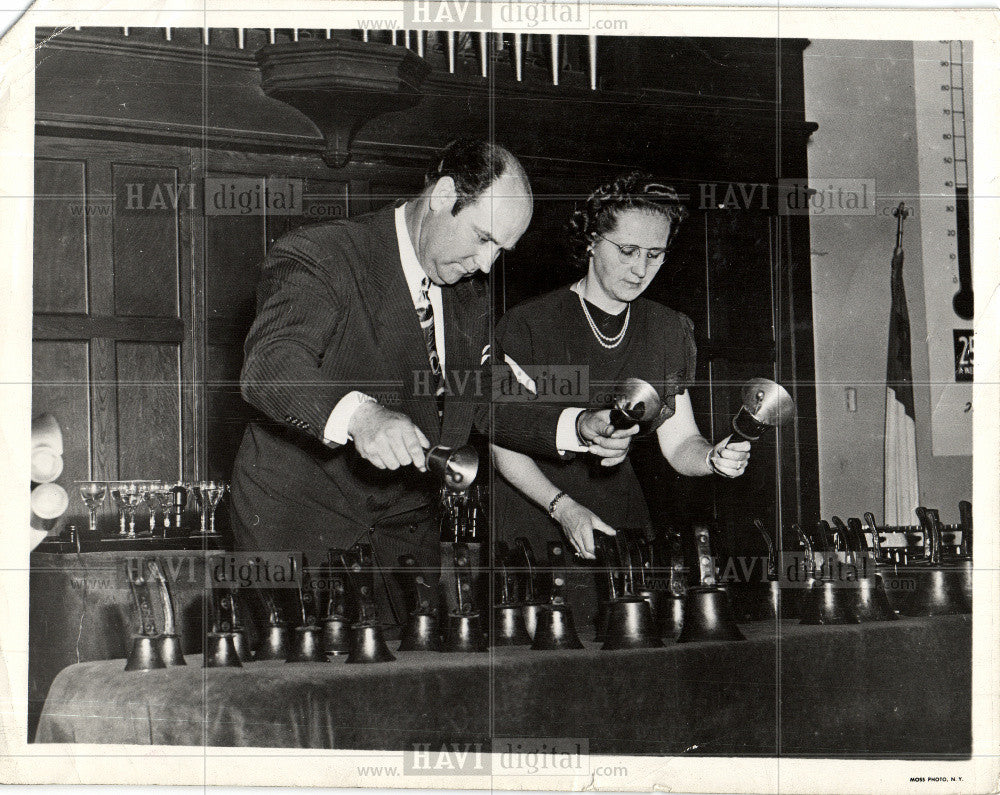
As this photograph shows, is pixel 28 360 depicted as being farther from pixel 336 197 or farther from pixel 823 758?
pixel 823 758

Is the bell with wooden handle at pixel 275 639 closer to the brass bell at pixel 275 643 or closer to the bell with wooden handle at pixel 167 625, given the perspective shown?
the brass bell at pixel 275 643

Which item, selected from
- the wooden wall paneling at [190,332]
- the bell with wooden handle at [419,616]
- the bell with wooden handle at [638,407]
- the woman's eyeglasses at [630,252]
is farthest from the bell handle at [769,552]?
the wooden wall paneling at [190,332]

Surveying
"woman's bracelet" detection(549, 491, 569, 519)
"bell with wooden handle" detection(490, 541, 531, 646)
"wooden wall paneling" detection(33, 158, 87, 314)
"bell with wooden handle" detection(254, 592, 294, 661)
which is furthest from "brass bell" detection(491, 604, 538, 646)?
"wooden wall paneling" detection(33, 158, 87, 314)

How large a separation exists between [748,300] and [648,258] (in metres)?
0.28

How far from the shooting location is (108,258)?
246cm

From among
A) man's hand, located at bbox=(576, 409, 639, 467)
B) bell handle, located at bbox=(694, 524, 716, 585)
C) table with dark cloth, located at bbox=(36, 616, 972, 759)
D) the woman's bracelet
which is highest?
man's hand, located at bbox=(576, 409, 639, 467)

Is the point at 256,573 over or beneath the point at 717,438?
beneath

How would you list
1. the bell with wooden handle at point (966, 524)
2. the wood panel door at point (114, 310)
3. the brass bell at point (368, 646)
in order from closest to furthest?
the brass bell at point (368, 646), the wood panel door at point (114, 310), the bell with wooden handle at point (966, 524)

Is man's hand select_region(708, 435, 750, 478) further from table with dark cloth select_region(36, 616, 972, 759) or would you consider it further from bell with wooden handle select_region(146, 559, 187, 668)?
bell with wooden handle select_region(146, 559, 187, 668)

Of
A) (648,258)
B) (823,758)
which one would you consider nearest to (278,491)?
(648,258)

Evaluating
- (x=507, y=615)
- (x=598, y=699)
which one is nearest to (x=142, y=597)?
(x=507, y=615)

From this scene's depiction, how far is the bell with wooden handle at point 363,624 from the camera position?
7.68 feet

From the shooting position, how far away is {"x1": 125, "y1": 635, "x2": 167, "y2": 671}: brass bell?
235 centimetres

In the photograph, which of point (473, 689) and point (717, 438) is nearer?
point (473, 689)
